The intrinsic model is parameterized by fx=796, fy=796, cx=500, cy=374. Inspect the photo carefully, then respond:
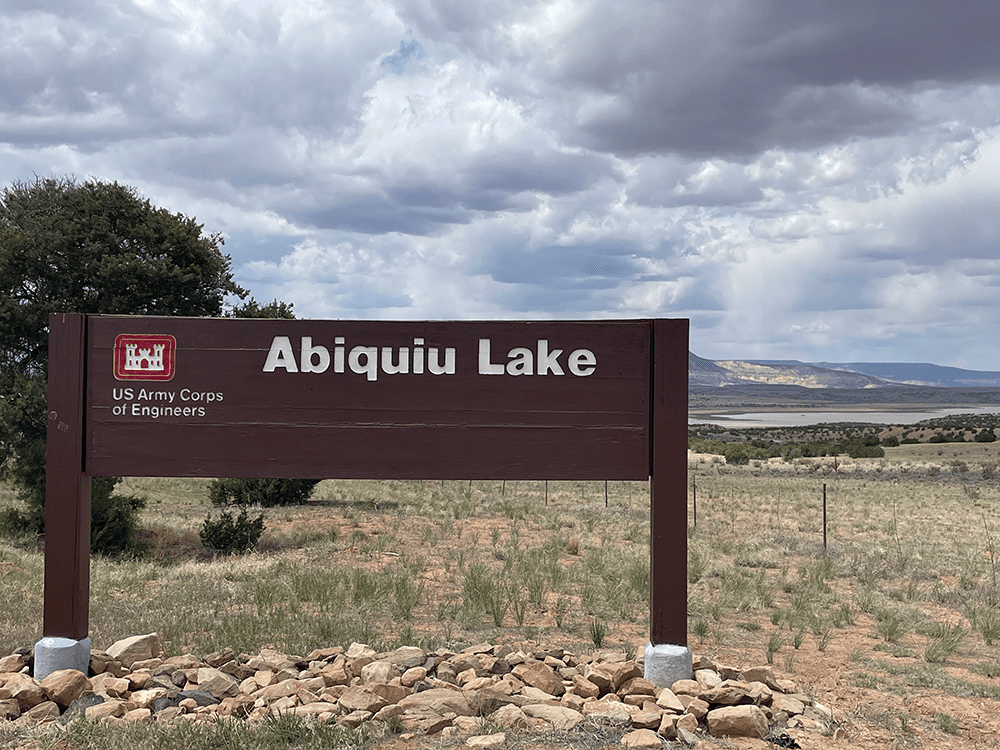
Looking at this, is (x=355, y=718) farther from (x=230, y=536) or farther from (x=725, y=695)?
(x=230, y=536)

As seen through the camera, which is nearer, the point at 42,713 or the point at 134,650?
the point at 42,713

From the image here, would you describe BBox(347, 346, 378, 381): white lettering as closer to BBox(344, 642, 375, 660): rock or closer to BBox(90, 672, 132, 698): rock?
BBox(344, 642, 375, 660): rock

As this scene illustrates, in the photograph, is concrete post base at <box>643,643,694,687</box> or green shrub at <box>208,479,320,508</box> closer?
concrete post base at <box>643,643,694,687</box>

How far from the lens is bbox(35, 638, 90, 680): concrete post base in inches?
292

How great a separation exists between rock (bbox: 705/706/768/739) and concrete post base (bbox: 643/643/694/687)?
867 millimetres

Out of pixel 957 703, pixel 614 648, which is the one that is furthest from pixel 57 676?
pixel 957 703

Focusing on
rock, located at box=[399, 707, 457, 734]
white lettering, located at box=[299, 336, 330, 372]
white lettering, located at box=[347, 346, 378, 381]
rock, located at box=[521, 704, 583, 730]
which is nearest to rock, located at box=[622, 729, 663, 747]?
rock, located at box=[521, 704, 583, 730]

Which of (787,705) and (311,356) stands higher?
(311,356)

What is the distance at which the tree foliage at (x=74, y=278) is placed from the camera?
16344 mm

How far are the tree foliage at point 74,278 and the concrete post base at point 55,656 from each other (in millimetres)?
9082

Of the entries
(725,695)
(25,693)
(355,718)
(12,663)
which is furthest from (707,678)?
(12,663)

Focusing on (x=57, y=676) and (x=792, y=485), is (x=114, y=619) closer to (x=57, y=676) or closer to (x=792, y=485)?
(x=57, y=676)

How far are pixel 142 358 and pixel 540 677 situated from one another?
4871 millimetres

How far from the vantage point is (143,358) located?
782 cm
